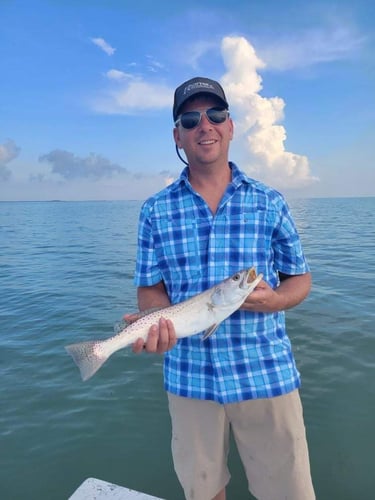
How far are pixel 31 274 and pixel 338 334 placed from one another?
14401 mm

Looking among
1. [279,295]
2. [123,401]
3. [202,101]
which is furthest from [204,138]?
[123,401]

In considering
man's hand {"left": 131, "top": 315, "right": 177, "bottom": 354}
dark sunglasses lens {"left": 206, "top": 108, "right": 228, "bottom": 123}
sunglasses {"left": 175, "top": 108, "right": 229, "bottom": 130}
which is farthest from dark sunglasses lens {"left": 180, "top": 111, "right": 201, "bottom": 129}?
man's hand {"left": 131, "top": 315, "right": 177, "bottom": 354}

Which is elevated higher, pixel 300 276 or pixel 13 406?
pixel 300 276

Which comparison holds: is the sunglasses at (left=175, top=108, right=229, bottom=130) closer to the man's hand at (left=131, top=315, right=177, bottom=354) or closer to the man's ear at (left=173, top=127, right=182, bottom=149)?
the man's ear at (left=173, top=127, right=182, bottom=149)

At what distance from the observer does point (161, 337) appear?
3.37 metres

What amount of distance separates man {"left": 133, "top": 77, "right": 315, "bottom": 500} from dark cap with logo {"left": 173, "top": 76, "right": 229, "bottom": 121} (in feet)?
0.04

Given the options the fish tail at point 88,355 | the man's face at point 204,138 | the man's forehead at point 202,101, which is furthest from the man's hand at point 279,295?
the man's forehead at point 202,101

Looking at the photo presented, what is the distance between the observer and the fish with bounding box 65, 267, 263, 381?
3.14 m

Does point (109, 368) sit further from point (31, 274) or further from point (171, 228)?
point (31, 274)

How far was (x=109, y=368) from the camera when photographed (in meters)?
8.34

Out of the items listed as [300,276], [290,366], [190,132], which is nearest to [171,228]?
[190,132]

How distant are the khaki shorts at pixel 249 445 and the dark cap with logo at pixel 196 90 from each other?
8.82 feet

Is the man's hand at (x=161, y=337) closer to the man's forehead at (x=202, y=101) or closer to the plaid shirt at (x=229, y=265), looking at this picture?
the plaid shirt at (x=229, y=265)

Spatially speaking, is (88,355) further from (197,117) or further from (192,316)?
(197,117)
